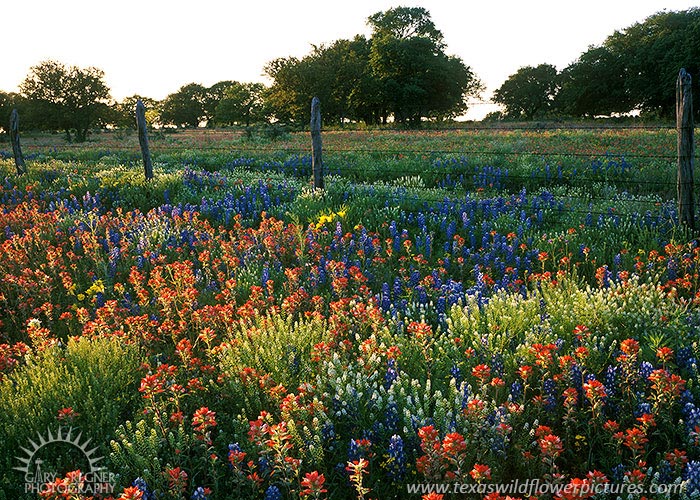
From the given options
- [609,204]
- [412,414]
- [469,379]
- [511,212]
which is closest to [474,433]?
[412,414]

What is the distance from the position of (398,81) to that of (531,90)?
40697 mm

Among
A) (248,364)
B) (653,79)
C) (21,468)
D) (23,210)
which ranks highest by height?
(653,79)

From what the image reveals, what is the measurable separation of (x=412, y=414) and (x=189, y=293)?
276 centimetres

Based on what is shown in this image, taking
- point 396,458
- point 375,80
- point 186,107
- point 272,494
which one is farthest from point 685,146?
point 186,107

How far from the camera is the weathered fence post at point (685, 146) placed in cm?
626

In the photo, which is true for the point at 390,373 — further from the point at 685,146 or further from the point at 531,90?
the point at 531,90

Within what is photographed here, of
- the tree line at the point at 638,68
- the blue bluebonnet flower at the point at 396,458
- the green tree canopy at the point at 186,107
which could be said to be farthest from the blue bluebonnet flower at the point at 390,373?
the green tree canopy at the point at 186,107

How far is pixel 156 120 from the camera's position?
377ft

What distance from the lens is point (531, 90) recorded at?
88.6 meters

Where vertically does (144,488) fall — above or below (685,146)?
below

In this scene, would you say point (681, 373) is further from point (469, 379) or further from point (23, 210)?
point (23, 210)

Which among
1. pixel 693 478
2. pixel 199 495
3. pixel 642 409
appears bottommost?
pixel 199 495

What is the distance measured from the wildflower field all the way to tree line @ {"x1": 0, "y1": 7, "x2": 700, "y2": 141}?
49.9 m

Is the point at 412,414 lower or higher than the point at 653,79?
lower
